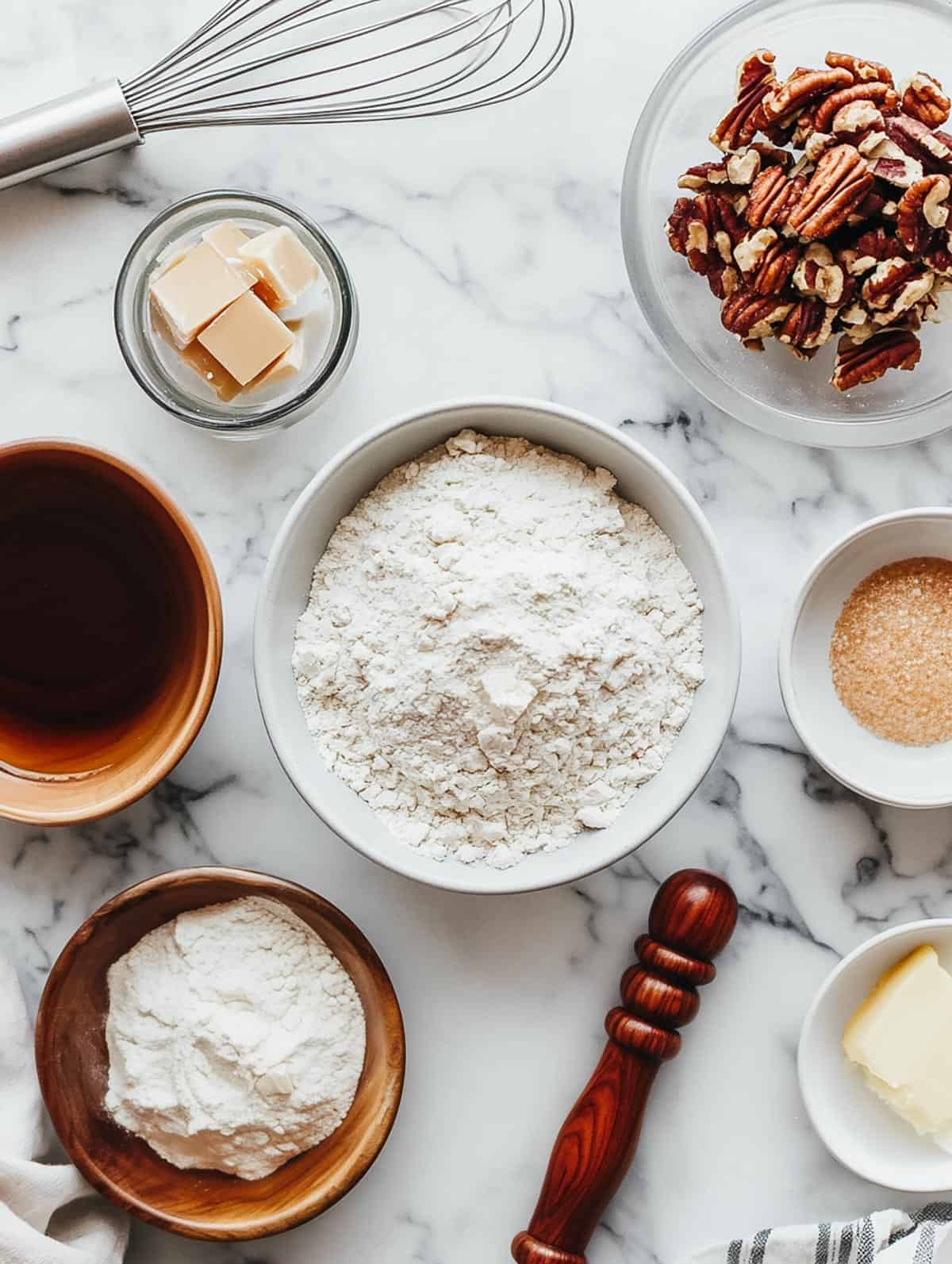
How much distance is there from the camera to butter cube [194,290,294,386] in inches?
41.0

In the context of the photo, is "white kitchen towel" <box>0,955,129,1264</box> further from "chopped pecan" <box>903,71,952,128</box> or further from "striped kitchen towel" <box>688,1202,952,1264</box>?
"chopped pecan" <box>903,71,952,128</box>

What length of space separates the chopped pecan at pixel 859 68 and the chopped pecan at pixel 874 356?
0.21m

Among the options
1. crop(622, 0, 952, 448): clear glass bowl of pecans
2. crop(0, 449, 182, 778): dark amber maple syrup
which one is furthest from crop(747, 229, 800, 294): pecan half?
A: crop(0, 449, 182, 778): dark amber maple syrup

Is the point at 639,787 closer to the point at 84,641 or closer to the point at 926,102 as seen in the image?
the point at 84,641

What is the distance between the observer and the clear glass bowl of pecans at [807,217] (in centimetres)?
99

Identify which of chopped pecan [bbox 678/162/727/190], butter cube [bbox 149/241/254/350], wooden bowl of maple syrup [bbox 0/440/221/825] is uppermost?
chopped pecan [bbox 678/162/727/190]

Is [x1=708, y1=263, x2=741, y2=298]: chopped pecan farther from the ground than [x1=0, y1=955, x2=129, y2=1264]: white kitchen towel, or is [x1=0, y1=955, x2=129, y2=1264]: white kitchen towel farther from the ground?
[x1=708, y1=263, x2=741, y2=298]: chopped pecan

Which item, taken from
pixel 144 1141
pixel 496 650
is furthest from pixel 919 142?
pixel 144 1141

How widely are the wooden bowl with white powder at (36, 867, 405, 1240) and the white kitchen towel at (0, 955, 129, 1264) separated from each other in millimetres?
45

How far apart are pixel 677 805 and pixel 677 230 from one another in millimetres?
508

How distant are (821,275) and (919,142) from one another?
132 millimetres

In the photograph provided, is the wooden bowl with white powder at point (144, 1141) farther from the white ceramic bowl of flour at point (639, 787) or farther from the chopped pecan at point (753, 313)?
the chopped pecan at point (753, 313)

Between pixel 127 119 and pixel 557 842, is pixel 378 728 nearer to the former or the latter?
pixel 557 842

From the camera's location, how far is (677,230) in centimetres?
107
